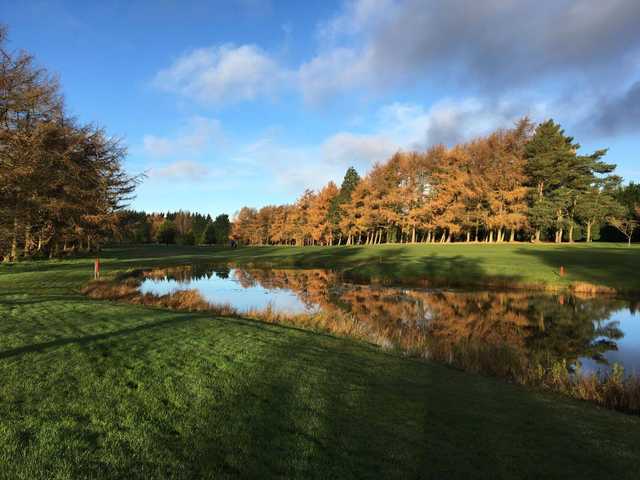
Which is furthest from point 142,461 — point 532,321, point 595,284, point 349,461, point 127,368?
point 595,284

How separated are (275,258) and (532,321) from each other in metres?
35.6

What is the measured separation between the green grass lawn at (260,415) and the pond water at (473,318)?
369cm

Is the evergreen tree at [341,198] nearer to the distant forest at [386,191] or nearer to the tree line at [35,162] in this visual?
the distant forest at [386,191]

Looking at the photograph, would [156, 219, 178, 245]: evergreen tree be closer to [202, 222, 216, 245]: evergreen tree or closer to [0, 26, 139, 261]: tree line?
[202, 222, 216, 245]: evergreen tree

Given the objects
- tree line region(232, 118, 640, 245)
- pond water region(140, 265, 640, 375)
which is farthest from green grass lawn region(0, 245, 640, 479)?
tree line region(232, 118, 640, 245)

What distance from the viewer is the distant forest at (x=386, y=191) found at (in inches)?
765

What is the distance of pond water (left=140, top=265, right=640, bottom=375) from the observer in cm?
1202

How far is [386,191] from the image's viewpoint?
224ft

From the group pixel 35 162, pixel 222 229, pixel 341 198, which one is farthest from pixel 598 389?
pixel 222 229

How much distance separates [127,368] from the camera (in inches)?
269

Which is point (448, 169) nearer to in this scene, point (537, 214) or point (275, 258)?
point (537, 214)

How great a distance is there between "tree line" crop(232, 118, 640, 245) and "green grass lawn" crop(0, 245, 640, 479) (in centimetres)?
5174

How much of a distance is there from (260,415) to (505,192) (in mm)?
56335

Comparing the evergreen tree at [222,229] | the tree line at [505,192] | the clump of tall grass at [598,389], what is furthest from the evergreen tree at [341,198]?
the clump of tall grass at [598,389]
